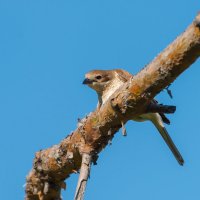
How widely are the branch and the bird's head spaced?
9.82ft

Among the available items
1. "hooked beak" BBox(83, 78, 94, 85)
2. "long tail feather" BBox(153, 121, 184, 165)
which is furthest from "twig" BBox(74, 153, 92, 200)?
"hooked beak" BBox(83, 78, 94, 85)

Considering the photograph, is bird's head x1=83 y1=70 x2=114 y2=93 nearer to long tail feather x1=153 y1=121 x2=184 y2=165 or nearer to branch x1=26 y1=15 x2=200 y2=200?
long tail feather x1=153 y1=121 x2=184 y2=165

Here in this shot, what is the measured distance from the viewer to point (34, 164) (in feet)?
16.0

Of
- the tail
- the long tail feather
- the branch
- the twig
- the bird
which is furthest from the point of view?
the bird

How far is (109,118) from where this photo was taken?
4074 mm

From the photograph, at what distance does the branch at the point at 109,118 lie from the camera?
340 cm

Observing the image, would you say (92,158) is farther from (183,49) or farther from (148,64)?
(183,49)

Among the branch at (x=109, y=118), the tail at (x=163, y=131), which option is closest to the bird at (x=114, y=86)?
the tail at (x=163, y=131)

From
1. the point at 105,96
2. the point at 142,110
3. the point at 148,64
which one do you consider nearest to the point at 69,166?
the point at 142,110

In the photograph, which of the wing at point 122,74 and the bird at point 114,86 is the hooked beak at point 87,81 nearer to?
the bird at point 114,86

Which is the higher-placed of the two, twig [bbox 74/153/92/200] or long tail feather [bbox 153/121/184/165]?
long tail feather [bbox 153/121/184/165]

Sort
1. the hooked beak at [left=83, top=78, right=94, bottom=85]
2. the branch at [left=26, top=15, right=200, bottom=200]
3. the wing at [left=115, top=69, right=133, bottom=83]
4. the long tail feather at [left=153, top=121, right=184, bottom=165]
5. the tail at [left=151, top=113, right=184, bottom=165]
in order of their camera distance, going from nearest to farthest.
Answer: the branch at [left=26, top=15, right=200, bottom=200], the long tail feather at [left=153, top=121, right=184, bottom=165], the tail at [left=151, top=113, right=184, bottom=165], the wing at [left=115, top=69, right=133, bottom=83], the hooked beak at [left=83, top=78, right=94, bottom=85]

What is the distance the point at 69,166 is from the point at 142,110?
0.95 metres

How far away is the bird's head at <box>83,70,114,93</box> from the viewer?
7.79 m
